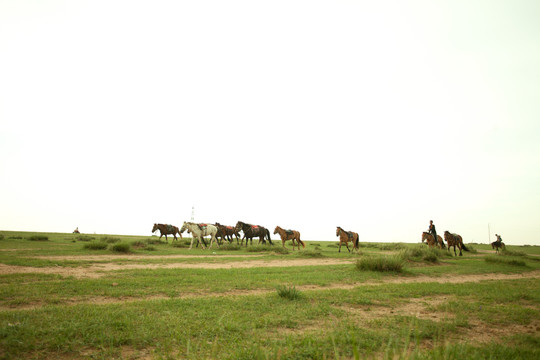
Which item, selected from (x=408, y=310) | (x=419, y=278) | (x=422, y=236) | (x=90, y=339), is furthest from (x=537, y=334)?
(x=422, y=236)

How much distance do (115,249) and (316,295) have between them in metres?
14.9

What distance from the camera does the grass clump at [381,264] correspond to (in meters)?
11.8

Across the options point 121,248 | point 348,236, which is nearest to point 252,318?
point 121,248

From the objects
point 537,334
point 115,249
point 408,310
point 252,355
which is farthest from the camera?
point 115,249

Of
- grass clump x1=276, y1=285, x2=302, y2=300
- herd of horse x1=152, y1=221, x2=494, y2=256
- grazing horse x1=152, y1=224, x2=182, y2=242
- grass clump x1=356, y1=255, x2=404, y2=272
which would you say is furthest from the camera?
grazing horse x1=152, y1=224, x2=182, y2=242

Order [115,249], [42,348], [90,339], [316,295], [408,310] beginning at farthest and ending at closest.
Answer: [115,249] < [316,295] < [408,310] < [90,339] < [42,348]

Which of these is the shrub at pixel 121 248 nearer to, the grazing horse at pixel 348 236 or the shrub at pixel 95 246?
the shrub at pixel 95 246

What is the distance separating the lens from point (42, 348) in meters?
3.70

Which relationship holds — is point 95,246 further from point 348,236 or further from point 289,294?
point 348,236

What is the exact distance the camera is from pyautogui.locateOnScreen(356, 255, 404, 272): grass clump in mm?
11750

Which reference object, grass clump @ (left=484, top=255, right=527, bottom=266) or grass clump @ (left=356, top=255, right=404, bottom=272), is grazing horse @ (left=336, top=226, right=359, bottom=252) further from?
grass clump @ (left=356, top=255, right=404, bottom=272)

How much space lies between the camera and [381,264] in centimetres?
1186

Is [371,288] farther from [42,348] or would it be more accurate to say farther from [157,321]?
[42,348]

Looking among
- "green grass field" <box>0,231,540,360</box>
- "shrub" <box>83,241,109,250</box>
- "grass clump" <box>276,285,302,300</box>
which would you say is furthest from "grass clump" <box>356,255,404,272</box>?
"shrub" <box>83,241,109,250</box>
